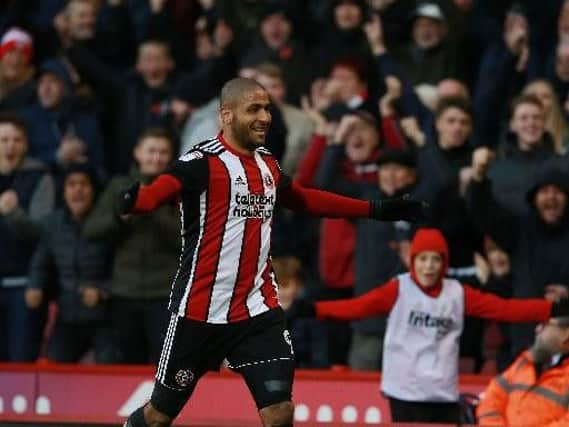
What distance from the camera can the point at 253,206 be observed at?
7.50 m

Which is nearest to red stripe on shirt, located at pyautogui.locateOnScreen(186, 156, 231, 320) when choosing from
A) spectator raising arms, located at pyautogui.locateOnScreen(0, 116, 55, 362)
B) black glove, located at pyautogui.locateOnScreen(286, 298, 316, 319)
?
black glove, located at pyautogui.locateOnScreen(286, 298, 316, 319)

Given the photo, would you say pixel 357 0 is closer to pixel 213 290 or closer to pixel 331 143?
pixel 331 143

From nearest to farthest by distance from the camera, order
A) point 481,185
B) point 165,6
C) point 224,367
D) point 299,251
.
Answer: point 481,185 < point 224,367 < point 299,251 < point 165,6

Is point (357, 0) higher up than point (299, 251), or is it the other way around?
point (357, 0)

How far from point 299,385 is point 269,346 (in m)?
3.59

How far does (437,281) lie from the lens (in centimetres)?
1002

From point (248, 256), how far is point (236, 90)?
76 centimetres

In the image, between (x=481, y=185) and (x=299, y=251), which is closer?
(x=481, y=185)

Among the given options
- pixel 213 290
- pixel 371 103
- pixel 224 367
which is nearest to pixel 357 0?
pixel 371 103

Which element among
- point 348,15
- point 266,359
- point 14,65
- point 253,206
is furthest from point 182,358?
point 14,65

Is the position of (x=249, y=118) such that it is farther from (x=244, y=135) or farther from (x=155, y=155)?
(x=155, y=155)

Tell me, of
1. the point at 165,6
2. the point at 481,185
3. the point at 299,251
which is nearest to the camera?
the point at 481,185

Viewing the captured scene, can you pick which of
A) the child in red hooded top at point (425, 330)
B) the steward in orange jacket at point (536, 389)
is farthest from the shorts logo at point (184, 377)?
the child in red hooded top at point (425, 330)

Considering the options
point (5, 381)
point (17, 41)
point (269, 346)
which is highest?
point (17, 41)
